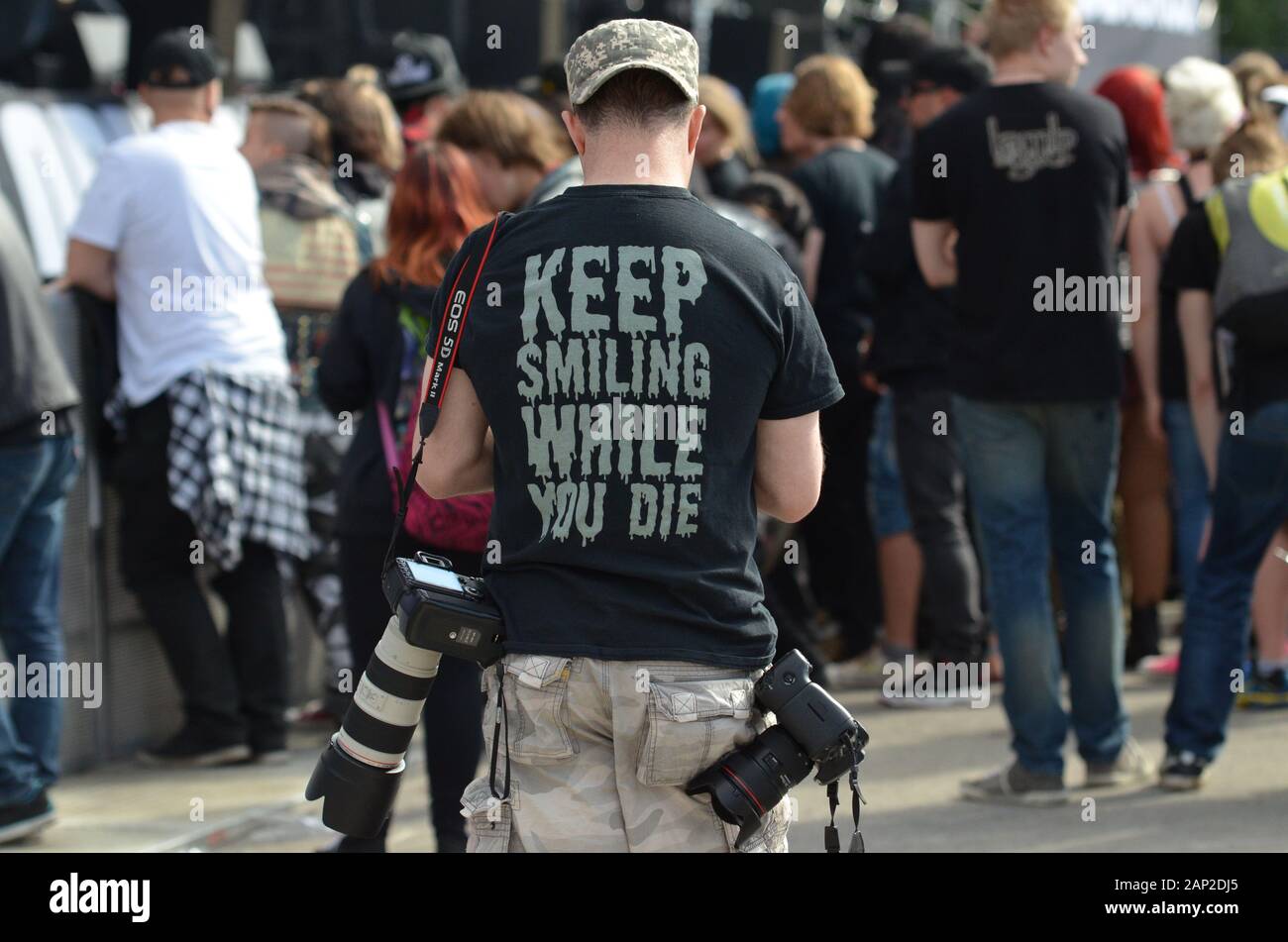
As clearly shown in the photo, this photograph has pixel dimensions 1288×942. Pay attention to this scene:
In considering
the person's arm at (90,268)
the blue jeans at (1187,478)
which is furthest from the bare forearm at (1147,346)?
the person's arm at (90,268)

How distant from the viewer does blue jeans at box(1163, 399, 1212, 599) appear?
664 centimetres

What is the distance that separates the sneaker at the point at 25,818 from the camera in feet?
16.6

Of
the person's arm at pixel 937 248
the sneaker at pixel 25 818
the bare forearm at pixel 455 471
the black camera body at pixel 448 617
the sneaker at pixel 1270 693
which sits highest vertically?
the person's arm at pixel 937 248

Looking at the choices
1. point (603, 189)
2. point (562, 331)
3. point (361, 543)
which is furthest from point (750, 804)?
point (361, 543)

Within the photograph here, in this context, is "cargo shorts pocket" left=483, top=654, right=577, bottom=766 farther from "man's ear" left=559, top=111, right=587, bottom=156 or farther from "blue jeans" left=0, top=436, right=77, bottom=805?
"blue jeans" left=0, top=436, right=77, bottom=805

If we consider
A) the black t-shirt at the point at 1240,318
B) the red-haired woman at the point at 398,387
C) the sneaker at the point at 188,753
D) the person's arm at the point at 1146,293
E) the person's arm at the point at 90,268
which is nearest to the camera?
the red-haired woman at the point at 398,387

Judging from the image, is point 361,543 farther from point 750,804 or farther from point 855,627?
point 855,627

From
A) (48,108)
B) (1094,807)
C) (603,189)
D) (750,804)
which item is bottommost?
(1094,807)

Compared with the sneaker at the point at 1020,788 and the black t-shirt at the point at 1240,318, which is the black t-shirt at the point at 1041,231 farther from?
the sneaker at the point at 1020,788

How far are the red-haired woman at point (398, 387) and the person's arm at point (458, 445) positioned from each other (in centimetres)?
156

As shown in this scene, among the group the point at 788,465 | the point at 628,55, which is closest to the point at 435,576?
the point at 788,465

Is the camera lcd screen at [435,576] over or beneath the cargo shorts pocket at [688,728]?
over

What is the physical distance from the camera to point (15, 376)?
16.5 ft
